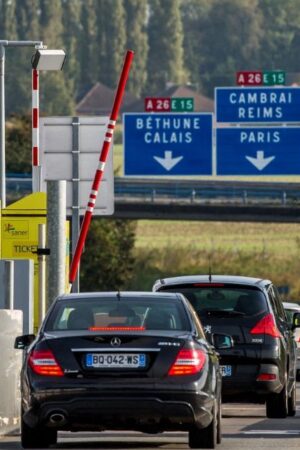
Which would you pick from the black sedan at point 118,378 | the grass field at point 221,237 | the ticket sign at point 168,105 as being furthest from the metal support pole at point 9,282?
the grass field at point 221,237

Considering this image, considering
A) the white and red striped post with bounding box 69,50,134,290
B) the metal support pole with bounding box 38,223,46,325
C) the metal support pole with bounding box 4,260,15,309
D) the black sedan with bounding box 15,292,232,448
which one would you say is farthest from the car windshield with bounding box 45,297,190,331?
the white and red striped post with bounding box 69,50,134,290

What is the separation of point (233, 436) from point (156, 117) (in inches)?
1461

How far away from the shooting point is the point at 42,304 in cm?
2233

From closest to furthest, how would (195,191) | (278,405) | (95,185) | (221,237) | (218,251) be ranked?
1. (278,405)
2. (95,185)
3. (195,191)
4. (218,251)
5. (221,237)

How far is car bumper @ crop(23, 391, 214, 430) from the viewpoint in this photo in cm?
1533

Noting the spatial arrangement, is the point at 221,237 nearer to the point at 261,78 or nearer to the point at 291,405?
the point at 261,78

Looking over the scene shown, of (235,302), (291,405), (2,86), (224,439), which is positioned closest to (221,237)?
(2,86)

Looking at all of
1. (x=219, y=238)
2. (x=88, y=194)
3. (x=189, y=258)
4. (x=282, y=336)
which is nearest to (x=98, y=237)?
(x=189, y=258)

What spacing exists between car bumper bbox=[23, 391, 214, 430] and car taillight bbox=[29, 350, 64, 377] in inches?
6.6

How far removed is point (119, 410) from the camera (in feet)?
50.3

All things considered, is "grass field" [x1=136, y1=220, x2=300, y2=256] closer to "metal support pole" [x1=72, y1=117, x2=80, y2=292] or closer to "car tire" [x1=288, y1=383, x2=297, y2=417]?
"metal support pole" [x1=72, y1=117, x2=80, y2=292]

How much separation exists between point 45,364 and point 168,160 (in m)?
39.0

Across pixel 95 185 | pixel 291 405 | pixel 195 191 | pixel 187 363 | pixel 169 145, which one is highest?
pixel 169 145

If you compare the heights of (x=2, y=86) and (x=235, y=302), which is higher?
(x=2, y=86)
